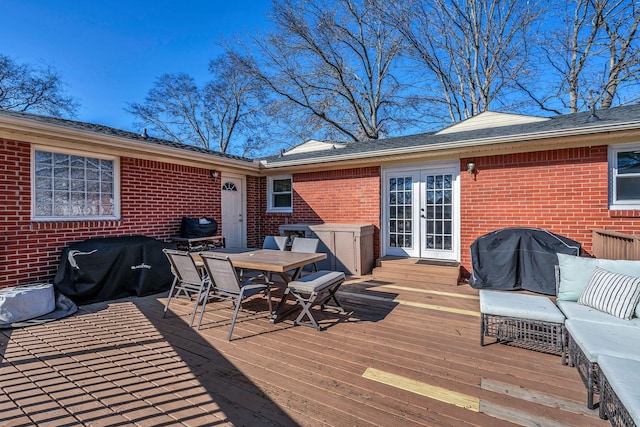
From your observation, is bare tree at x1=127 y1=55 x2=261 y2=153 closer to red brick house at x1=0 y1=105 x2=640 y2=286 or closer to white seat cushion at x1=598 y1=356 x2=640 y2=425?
red brick house at x1=0 y1=105 x2=640 y2=286

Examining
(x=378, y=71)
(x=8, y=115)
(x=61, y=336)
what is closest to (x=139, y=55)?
(x=378, y=71)

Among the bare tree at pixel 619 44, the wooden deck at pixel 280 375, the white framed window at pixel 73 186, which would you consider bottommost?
the wooden deck at pixel 280 375

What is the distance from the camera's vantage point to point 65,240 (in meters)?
5.16

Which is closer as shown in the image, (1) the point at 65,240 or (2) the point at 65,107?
(1) the point at 65,240

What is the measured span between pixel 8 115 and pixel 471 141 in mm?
7110

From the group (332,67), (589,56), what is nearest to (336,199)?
(332,67)

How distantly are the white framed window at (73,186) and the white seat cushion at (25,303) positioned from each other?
4.50ft

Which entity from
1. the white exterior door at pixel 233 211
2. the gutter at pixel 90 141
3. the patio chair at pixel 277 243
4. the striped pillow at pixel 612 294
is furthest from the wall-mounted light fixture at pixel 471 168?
the white exterior door at pixel 233 211

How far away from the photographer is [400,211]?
6.99 metres

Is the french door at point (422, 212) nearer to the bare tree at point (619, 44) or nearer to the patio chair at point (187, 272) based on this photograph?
the patio chair at point (187, 272)

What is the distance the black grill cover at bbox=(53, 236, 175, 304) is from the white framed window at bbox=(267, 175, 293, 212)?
354cm

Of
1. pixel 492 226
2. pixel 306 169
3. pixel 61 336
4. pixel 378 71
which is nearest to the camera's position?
pixel 61 336

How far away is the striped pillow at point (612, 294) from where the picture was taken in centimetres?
276

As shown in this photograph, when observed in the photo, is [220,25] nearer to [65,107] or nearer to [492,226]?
[65,107]
